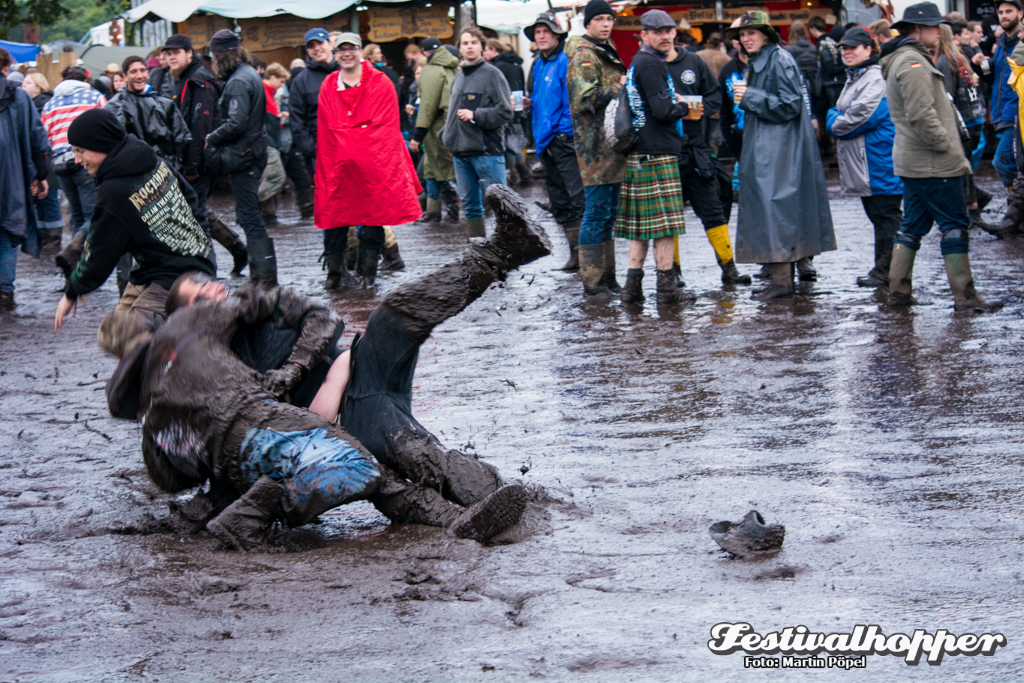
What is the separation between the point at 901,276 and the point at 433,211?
719 centimetres

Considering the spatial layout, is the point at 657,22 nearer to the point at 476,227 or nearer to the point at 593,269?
the point at 593,269

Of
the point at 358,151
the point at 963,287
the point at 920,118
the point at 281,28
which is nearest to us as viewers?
the point at 920,118

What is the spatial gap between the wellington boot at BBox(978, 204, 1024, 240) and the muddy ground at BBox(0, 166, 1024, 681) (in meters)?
3.42

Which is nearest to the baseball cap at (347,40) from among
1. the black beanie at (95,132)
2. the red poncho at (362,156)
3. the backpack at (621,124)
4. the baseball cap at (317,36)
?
the red poncho at (362,156)

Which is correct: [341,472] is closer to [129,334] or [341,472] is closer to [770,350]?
[129,334]

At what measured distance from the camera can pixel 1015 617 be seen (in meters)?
3.07

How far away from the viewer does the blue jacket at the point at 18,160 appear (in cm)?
938

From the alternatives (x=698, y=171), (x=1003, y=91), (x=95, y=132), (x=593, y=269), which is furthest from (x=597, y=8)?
(x=1003, y=91)

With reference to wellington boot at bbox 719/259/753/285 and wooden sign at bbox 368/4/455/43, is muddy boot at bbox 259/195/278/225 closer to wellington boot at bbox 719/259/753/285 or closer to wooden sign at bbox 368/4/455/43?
wooden sign at bbox 368/4/455/43

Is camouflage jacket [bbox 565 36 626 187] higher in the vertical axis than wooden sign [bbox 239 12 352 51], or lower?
lower

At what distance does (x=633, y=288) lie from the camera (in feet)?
26.7

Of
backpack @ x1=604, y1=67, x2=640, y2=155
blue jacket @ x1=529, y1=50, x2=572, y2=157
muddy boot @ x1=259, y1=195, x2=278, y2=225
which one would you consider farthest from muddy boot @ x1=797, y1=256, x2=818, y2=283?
muddy boot @ x1=259, y1=195, x2=278, y2=225

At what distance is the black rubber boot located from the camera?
26.5 ft

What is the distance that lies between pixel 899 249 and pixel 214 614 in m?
5.61
